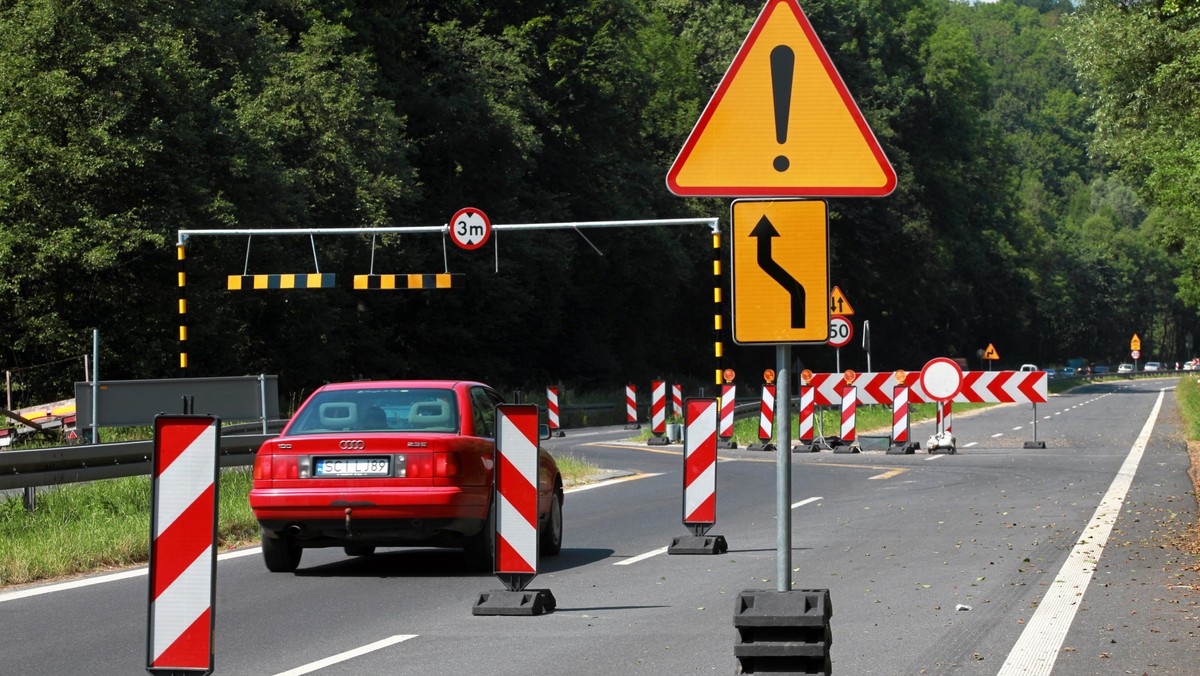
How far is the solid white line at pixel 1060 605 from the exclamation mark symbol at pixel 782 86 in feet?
11.2

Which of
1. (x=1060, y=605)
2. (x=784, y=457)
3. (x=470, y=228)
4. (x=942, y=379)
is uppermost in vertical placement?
(x=470, y=228)

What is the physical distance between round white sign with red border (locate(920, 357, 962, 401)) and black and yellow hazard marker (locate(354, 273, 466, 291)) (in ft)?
33.6

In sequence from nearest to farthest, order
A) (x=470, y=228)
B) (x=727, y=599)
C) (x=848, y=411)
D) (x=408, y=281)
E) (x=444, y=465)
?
(x=727, y=599) → (x=444, y=465) → (x=848, y=411) → (x=408, y=281) → (x=470, y=228)

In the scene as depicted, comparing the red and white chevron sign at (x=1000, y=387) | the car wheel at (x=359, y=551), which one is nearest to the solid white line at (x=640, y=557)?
the car wheel at (x=359, y=551)

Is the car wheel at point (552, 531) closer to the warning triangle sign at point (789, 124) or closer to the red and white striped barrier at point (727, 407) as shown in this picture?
the warning triangle sign at point (789, 124)

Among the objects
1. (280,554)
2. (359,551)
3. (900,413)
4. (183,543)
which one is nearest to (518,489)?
(280,554)

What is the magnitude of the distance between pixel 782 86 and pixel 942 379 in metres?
23.1

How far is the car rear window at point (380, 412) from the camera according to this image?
12234mm

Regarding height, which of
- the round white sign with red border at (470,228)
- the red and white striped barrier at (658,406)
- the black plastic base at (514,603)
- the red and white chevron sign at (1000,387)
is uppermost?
the round white sign with red border at (470,228)

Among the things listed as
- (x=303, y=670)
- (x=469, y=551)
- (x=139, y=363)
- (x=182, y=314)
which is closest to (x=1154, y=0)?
(x=182, y=314)

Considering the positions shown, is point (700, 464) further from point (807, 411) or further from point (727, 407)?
point (807, 411)

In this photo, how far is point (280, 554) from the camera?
1255cm

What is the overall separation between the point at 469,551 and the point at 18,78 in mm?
26789

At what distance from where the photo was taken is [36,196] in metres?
35.0
